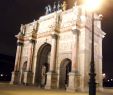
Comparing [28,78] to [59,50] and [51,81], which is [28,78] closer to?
[51,81]

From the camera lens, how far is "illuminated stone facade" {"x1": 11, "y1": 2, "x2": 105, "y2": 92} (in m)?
Answer: 25.2

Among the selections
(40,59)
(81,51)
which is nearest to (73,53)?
(81,51)

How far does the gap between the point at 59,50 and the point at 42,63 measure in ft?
18.7

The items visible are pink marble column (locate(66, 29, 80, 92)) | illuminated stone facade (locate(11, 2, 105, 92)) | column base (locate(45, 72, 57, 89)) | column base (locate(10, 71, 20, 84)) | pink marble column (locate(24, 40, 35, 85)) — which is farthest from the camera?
column base (locate(10, 71, 20, 84))

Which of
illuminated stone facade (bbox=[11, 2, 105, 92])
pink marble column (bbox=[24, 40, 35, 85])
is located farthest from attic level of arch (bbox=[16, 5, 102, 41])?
pink marble column (bbox=[24, 40, 35, 85])

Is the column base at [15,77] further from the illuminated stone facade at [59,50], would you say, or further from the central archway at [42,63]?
the central archway at [42,63]

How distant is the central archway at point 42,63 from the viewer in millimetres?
31922

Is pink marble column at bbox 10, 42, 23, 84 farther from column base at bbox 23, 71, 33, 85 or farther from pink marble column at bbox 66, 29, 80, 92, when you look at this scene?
pink marble column at bbox 66, 29, 80, 92

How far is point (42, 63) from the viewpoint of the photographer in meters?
32.8

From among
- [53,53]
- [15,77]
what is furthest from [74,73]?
[15,77]

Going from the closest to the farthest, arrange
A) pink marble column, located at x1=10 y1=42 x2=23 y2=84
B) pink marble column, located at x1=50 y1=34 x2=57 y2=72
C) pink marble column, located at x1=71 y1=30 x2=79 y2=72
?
1. pink marble column, located at x1=71 y1=30 x2=79 y2=72
2. pink marble column, located at x1=50 y1=34 x2=57 y2=72
3. pink marble column, located at x1=10 y1=42 x2=23 y2=84

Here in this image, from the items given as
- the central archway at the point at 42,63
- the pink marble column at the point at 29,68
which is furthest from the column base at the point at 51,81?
the pink marble column at the point at 29,68

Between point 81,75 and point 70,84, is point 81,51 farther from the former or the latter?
point 70,84

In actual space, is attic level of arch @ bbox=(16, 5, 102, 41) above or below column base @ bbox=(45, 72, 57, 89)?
above
